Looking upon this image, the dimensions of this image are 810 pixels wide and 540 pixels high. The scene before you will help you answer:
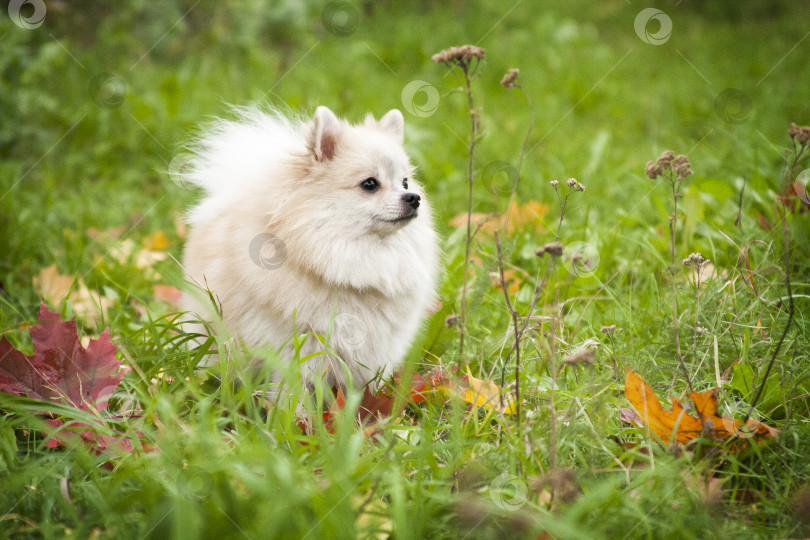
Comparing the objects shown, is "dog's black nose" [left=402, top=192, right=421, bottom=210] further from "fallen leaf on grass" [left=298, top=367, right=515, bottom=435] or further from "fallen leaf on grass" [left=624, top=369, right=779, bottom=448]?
"fallen leaf on grass" [left=624, top=369, right=779, bottom=448]

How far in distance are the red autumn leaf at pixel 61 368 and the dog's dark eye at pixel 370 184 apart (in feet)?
3.12

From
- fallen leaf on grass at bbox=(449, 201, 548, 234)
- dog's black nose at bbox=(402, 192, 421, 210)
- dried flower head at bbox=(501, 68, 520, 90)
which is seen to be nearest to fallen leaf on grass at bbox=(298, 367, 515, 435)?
dog's black nose at bbox=(402, 192, 421, 210)

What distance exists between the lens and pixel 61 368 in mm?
1963

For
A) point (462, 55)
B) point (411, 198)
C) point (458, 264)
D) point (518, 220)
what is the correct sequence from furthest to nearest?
point (518, 220)
point (458, 264)
point (411, 198)
point (462, 55)

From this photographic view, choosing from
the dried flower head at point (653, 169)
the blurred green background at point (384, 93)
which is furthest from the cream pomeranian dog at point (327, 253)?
the blurred green background at point (384, 93)

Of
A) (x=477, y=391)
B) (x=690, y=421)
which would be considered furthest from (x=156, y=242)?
(x=690, y=421)

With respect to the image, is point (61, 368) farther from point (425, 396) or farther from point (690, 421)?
point (690, 421)

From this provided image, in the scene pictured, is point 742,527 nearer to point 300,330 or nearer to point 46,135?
point 300,330

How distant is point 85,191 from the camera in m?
4.10

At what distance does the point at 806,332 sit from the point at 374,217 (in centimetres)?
156

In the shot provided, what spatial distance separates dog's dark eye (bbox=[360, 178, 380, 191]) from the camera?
2307 millimetres

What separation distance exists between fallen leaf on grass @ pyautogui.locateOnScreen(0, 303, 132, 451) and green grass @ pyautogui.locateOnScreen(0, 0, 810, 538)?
74 mm

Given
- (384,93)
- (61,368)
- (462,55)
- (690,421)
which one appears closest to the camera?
(690,421)

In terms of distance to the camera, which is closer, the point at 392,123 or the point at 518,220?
the point at 392,123
